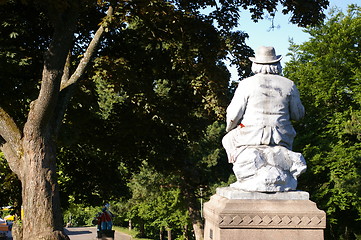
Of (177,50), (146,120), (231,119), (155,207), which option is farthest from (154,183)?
(231,119)

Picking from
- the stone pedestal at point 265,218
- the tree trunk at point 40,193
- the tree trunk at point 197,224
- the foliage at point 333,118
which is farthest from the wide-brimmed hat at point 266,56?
the foliage at point 333,118

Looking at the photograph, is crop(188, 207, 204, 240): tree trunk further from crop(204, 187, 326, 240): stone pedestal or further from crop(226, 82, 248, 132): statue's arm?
crop(204, 187, 326, 240): stone pedestal

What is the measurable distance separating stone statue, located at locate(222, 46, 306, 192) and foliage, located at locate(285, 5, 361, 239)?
19.9 metres

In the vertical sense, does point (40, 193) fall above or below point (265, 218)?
above

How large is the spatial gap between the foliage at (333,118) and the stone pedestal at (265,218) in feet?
66.2

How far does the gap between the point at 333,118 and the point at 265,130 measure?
22306 mm

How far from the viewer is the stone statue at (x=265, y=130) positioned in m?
6.19

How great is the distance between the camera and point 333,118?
2753cm

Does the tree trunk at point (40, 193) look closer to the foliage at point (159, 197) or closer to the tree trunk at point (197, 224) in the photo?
the tree trunk at point (197, 224)

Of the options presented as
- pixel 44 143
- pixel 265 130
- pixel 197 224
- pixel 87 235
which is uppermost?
pixel 44 143

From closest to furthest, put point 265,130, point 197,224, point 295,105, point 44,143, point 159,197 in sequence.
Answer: point 265,130
point 295,105
point 44,143
point 197,224
point 159,197

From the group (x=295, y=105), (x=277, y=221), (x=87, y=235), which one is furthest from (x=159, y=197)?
(x=277, y=221)

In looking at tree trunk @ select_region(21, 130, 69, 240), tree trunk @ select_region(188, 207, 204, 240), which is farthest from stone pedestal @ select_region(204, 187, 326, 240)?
tree trunk @ select_region(188, 207, 204, 240)

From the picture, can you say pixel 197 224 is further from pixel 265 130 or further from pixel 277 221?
pixel 277 221
